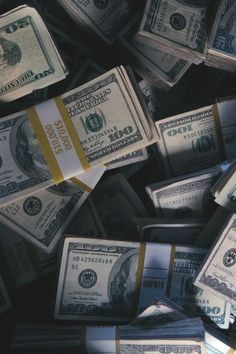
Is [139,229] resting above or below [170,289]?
above

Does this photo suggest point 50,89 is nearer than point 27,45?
No

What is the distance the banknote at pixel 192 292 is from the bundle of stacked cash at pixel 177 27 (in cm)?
56

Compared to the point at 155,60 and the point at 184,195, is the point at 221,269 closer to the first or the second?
the point at 184,195

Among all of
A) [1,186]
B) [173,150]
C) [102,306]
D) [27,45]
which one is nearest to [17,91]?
[27,45]

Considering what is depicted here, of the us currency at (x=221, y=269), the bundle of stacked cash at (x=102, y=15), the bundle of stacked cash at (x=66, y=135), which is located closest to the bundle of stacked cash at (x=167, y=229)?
the us currency at (x=221, y=269)

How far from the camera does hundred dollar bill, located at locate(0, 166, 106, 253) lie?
175 centimetres

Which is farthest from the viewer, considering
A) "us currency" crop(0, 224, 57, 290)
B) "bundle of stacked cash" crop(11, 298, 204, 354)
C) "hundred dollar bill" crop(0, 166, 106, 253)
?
"us currency" crop(0, 224, 57, 290)

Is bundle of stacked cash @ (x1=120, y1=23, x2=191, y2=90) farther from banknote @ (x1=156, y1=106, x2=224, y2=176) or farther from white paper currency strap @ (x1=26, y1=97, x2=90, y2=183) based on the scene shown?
white paper currency strap @ (x1=26, y1=97, x2=90, y2=183)

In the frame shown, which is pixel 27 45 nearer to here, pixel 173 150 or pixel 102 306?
pixel 173 150

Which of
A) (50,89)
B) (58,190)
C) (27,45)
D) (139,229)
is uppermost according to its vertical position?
(27,45)

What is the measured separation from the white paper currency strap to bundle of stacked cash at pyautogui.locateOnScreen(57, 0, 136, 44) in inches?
13.2

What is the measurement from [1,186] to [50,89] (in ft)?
1.22

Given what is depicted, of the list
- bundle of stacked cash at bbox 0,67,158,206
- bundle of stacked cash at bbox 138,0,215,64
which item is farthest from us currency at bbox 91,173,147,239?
bundle of stacked cash at bbox 138,0,215,64

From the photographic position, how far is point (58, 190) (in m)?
1.78
